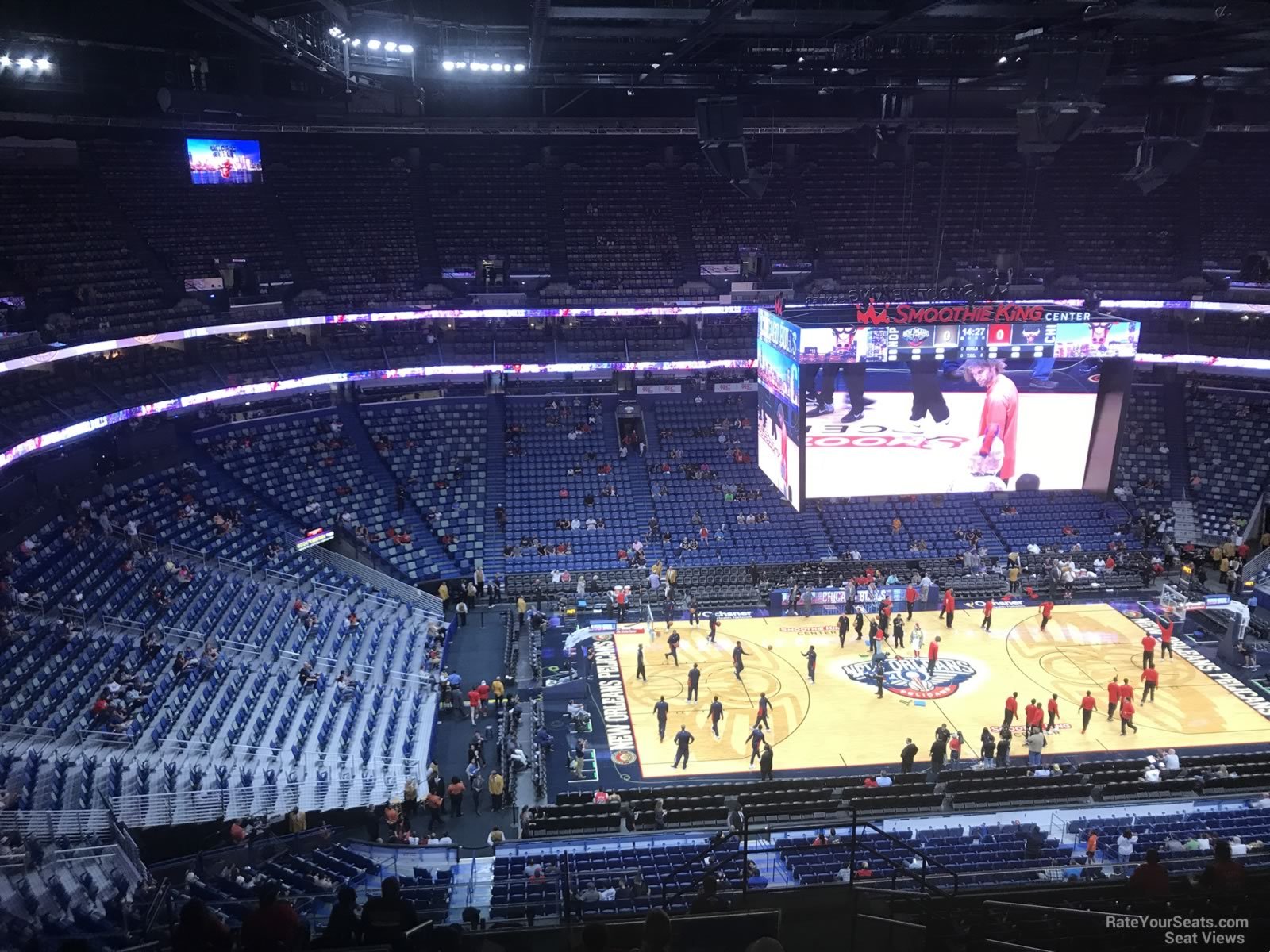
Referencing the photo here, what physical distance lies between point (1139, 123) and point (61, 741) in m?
45.1

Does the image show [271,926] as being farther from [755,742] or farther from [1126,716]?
[1126,716]

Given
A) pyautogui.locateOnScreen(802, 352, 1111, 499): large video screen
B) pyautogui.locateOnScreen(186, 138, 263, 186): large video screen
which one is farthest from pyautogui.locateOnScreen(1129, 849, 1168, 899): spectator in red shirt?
pyautogui.locateOnScreen(186, 138, 263, 186): large video screen

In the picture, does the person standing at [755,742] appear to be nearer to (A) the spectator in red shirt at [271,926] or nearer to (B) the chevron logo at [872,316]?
(B) the chevron logo at [872,316]

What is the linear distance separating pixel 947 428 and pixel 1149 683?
8.65 metres

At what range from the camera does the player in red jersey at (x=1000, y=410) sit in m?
28.7

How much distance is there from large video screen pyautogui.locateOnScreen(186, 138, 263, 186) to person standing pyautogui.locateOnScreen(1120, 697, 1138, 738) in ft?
116

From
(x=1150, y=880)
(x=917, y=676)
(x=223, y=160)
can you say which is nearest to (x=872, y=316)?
(x=917, y=676)

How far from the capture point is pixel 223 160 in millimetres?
37875

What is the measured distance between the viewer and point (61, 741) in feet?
61.6

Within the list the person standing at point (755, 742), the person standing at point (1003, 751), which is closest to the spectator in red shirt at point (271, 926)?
the person standing at point (755, 742)

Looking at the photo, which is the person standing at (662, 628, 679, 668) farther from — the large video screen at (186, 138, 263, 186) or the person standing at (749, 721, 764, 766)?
the large video screen at (186, 138, 263, 186)

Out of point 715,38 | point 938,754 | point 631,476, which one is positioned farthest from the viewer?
point 631,476

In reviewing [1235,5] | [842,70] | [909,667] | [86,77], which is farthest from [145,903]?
[86,77]

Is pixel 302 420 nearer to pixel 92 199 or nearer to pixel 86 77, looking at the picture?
pixel 92 199
